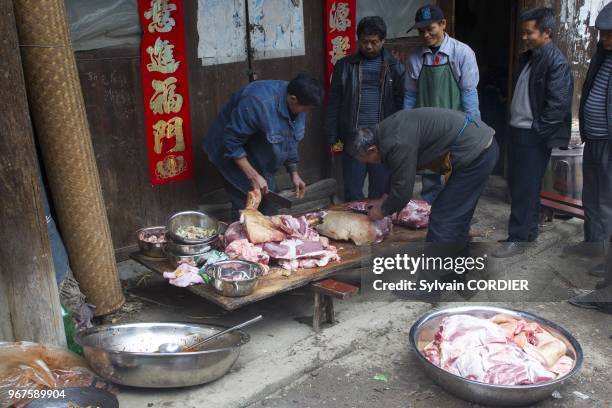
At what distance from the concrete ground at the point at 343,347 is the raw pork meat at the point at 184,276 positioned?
60cm

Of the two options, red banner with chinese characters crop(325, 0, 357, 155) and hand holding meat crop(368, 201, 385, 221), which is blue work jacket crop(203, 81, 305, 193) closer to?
hand holding meat crop(368, 201, 385, 221)

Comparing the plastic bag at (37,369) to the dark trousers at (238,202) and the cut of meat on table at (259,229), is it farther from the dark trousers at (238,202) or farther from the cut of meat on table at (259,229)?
the dark trousers at (238,202)

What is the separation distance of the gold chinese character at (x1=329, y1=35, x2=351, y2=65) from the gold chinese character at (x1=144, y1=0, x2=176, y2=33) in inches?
90.3

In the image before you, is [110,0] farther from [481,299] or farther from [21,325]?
[481,299]

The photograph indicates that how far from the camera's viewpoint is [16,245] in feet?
14.3

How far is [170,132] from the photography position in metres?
6.74

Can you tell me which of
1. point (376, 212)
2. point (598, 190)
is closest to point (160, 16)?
point (376, 212)

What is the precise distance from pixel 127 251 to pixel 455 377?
377cm

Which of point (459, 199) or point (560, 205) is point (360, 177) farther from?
point (560, 205)

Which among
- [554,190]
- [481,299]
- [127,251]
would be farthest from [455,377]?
[554,190]

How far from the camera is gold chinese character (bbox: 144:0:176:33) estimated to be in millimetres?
6309

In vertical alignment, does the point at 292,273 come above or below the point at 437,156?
below

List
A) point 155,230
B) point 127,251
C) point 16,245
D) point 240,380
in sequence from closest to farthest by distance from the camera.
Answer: point 16,245 < point 240,380 < point 155,230 < point 127,251

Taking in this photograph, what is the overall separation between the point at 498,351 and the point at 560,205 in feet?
12.5
